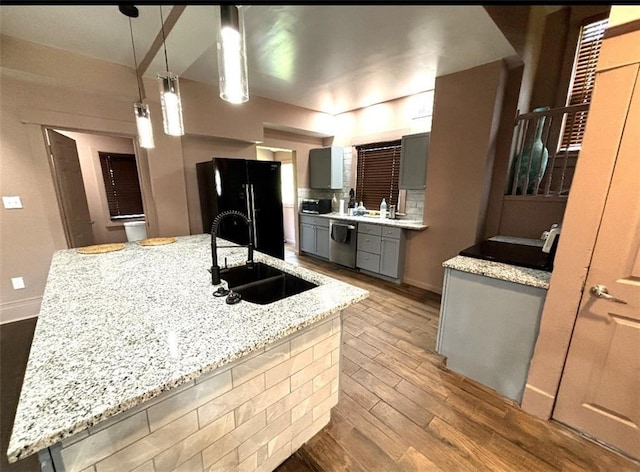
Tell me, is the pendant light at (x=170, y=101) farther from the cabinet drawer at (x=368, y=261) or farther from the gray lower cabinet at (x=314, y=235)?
the gray lower cabinet at (x=314, y=235)

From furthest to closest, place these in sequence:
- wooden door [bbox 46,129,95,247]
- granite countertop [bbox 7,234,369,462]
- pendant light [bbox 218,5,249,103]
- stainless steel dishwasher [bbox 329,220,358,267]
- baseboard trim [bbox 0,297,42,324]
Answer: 1. stainless steel dishwasher [bbox 329,220,358,267]
2. wooden door [bbox 46,129,95,247]
3. baseboard trim [bbox 0,297,42,324]
4. pendant light [bbox 218,5,249,103]
5. granite countertop [bbox 7,234,369,462]

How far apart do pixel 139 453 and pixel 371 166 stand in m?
4.37

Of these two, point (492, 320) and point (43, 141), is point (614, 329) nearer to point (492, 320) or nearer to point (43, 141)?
point (492, 320)

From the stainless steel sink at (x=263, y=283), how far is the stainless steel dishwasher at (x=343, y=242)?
243 centimetres

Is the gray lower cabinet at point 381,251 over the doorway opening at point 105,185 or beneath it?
beneath

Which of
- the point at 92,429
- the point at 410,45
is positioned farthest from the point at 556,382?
the point at 410,45

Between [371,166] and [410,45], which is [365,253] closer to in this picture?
[371,166]

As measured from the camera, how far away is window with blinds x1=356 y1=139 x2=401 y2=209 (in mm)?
4098

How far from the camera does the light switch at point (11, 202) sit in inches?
97.6

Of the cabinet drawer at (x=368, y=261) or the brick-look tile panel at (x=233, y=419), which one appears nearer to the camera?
the brick-look tile panel at (x=233, y=419)

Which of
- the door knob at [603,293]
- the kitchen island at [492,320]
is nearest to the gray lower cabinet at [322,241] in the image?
the kitchen island at [492,320]

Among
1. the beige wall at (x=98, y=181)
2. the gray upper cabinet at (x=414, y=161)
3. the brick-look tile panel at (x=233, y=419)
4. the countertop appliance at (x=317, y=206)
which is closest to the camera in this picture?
the brick-look tile panel at (x=233, y=419)

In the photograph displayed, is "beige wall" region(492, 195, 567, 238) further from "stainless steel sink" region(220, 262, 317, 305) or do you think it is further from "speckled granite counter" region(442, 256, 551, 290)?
"stainless steel sink" region(220, 262, 317, 305)

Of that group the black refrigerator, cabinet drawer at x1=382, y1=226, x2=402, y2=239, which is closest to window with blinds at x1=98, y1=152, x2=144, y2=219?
the black refrigerator
